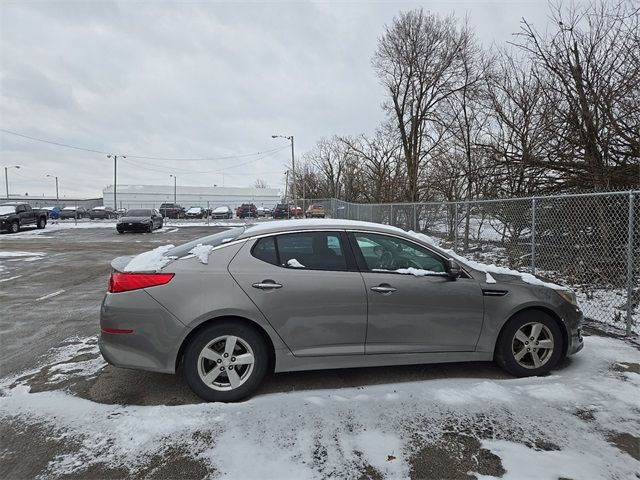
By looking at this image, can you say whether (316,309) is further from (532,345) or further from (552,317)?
(552,317)

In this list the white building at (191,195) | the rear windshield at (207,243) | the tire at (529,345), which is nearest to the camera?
the rear windshield at (207,243)

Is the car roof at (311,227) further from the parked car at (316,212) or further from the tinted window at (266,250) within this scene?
the parked car at (316,212)

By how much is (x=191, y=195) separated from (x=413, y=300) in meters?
102

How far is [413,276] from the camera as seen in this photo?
12.6 ft

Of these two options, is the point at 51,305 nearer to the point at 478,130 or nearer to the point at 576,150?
the point at 576,150

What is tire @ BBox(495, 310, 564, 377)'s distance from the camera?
3932 millimetres

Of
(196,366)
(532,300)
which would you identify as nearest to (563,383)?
(532,300)

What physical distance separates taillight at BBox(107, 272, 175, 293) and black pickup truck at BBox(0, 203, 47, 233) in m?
26.9

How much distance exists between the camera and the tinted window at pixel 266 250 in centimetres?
371

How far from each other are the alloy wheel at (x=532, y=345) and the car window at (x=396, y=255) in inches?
38.9

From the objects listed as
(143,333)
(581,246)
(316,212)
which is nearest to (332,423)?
(143,333)

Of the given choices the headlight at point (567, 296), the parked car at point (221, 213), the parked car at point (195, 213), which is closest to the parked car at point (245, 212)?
the parked car at point (221, 213)

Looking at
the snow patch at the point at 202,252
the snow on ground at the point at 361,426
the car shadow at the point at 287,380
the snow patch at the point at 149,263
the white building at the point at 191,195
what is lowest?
the snow on ground at the point at 361,426

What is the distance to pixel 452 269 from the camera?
389cm
